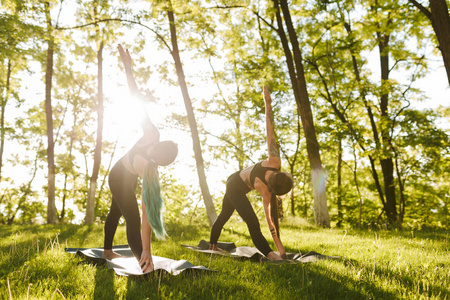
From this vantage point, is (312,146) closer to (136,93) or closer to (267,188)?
(267,188)

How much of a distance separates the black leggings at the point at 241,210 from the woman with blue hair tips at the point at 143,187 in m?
1.61

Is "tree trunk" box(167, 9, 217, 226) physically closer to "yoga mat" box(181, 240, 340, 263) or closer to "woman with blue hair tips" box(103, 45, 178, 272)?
"yoga mat" box(181, 240, 340, 263)

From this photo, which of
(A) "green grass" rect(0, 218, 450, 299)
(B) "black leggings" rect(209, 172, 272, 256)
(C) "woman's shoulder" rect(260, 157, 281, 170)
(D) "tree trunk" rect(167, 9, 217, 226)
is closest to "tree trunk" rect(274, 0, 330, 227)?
(D) "tree trunk" rect(167, 9, 217, 226)

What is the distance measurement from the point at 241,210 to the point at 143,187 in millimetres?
2023

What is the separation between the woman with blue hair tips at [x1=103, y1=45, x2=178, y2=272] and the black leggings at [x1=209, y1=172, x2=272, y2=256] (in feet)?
5.27

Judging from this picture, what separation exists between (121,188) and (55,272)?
123cm

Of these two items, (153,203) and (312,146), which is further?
(312,146)

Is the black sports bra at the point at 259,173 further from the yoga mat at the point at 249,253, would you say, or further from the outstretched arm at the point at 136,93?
the outstretched arm at the point at 136,93

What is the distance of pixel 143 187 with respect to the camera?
2949 mm

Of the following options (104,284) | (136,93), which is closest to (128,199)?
(104,284)

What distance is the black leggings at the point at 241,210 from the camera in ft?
13.9

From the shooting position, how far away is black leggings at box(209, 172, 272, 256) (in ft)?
13.9

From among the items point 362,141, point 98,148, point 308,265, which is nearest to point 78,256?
point 308,265

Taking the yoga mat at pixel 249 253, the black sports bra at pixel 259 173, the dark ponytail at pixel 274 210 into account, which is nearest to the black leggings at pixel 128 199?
the yoga mat at pixel 249 253
